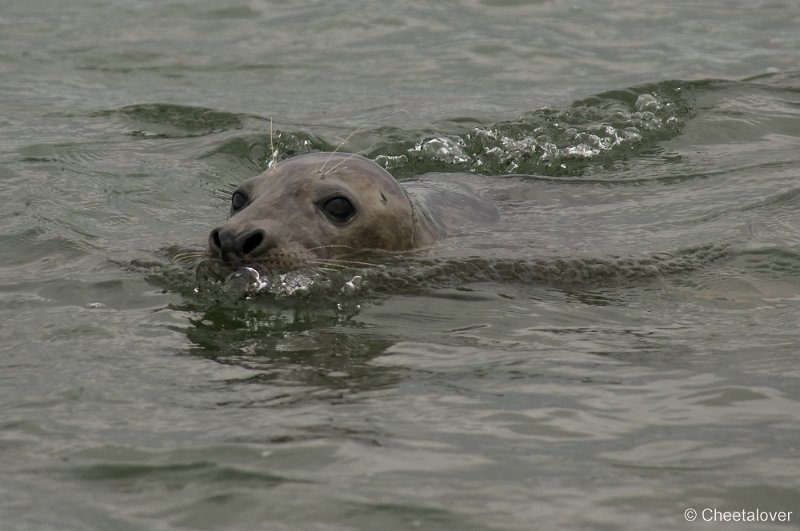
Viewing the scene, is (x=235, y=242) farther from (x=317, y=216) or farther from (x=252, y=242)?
(x=317, y=216)

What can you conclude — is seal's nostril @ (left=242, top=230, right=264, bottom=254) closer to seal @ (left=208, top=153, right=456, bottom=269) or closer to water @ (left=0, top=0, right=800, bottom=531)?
seal @ (left=208, top=153, right=456, bottom=269)

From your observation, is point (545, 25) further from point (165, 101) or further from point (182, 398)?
point (182, 398)

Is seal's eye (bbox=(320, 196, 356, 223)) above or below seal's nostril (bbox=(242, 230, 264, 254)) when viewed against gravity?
above

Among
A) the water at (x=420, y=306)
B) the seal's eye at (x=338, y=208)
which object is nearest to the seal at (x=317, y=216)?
the seal's eye at (x=338, y=208)

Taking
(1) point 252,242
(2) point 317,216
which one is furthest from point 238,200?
(1) point 252,242

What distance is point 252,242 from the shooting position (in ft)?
19.6

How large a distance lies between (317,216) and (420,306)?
25.6 inches

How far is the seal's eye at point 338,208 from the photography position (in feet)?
21.1

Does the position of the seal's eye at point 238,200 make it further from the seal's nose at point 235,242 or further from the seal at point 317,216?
the seal's nose at point 235,242

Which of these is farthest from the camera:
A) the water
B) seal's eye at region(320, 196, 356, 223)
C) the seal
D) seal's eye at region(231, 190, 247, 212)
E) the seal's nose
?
seal's eye at region(231, 190, 247, 212)

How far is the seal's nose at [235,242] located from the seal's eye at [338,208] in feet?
1.61

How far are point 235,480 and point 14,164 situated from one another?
17.5 ft

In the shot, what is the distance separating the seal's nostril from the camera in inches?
235

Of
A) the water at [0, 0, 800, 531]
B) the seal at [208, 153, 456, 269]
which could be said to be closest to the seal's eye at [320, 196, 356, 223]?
the seal at [208, 153, 456, 269]
